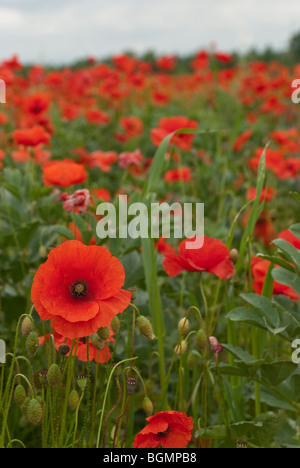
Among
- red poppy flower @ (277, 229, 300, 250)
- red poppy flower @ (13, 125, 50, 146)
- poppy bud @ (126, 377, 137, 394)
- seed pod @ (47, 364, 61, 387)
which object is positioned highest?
red poppy flower @ (13, 125, 50, 146)

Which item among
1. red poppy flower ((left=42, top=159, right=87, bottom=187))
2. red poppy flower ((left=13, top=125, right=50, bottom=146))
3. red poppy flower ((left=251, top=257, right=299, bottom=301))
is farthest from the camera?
red poppy flower ((left=13, top=125, right=50, bottom=146))

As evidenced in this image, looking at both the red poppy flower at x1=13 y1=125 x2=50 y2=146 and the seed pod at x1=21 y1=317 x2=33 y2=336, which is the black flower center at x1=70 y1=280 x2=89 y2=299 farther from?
the red poppy flower at x1=13 y1=125 x2=50 y2=146

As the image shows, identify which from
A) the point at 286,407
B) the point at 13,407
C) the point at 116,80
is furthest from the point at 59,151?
the point at 286,407

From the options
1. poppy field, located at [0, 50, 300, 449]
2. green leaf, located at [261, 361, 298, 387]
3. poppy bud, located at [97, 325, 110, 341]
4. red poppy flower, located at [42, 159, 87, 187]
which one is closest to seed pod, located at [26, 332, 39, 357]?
poppy field, located at [0, 50, 300, 449]

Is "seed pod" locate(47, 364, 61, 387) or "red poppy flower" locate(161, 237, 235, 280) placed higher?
"red poppy flower" locate(161, 237, 235, 280)

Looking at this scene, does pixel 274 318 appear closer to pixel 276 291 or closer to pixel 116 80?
pixel 276 291

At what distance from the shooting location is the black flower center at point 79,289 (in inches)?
37.6

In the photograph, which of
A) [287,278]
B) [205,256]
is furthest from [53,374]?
[287,278]

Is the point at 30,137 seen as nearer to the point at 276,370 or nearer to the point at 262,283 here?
the point at 262,283

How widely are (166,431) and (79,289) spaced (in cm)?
30

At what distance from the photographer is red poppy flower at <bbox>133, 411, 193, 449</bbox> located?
0.97 m

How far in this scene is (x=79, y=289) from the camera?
37.5 inches

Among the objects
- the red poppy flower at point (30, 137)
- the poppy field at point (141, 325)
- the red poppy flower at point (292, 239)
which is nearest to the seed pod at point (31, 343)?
the poppy field at point (141, 325)
